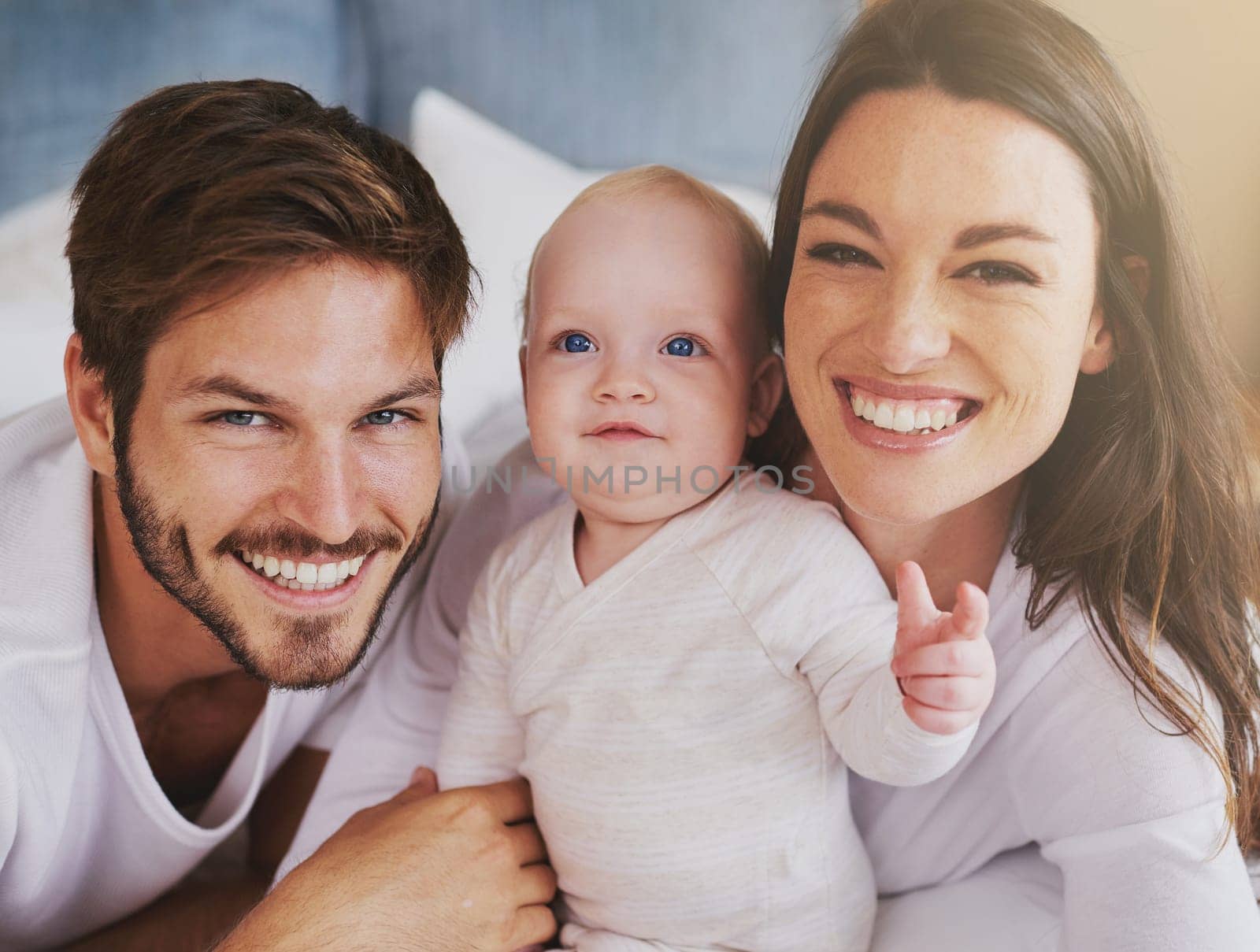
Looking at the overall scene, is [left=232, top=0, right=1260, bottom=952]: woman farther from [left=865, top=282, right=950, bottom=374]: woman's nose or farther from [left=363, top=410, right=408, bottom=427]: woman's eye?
[left=363, top=410, right=408, bottom=427]: woman's eye

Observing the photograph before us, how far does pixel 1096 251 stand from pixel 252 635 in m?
0.79

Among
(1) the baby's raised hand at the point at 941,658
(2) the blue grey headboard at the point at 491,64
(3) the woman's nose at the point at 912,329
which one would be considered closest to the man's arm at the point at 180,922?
(1) the baby's raised hand at the point at 941,658

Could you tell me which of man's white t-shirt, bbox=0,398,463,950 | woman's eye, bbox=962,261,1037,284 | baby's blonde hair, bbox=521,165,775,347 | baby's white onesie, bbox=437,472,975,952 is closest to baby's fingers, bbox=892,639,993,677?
baby's white onesie, bbox=437,472,975,952

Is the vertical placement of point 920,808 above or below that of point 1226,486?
below

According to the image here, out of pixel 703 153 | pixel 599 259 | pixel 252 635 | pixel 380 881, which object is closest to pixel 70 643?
pixel 252 635

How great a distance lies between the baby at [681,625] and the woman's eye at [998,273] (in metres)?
0.23

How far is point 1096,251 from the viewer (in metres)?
0.80

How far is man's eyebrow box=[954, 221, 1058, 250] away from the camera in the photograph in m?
0.76

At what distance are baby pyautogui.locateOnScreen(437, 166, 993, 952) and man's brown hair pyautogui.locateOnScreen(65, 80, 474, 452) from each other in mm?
143

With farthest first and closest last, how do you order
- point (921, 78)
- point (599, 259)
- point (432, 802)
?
point (432, 802), point (599, 259), point (921, 78)

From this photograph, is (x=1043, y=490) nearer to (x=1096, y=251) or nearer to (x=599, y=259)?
(x=1096, y=251)

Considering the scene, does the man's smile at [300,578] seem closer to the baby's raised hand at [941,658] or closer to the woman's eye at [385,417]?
the woman's eye at [385,417]

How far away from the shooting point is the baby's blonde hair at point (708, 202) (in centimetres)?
94

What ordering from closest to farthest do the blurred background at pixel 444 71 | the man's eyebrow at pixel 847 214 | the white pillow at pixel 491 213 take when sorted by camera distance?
1. the man's eyebrow at pixel 847 214
2. the white pillow at pixel 491 213
3. the blurred background at pixel 444 71
